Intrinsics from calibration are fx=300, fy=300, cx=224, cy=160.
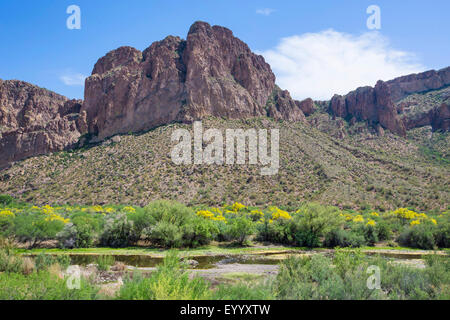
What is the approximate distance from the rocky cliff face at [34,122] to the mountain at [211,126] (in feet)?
1.18

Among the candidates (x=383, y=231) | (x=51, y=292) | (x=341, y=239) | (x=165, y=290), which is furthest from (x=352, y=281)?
(x=383, y=231)

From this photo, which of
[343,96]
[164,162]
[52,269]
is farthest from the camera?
[343,96]

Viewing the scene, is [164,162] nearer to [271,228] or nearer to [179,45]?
[271,228]

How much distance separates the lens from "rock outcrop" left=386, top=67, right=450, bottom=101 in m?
106

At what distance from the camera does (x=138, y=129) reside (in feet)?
241

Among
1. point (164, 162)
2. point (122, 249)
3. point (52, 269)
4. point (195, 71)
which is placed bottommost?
point (122, 249)

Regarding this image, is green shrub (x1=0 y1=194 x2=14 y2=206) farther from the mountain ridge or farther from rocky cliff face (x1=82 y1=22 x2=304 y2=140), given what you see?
rocky cliff face (x1=82 y1=22 x2=304 y2=140)

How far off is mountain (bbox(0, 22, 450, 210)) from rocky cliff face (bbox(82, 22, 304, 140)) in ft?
1.11

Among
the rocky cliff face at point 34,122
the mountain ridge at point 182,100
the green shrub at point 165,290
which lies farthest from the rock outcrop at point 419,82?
the green shrub at point 165,290

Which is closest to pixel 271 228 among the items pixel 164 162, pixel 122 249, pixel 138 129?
pixel 122 249

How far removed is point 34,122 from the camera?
95.6 metres

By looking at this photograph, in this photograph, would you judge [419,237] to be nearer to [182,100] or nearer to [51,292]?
[51,292]

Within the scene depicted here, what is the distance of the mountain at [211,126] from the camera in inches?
1943
